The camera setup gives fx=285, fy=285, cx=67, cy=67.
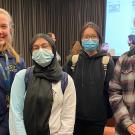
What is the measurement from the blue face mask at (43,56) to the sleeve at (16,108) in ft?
0.62

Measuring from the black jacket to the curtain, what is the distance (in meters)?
4.01

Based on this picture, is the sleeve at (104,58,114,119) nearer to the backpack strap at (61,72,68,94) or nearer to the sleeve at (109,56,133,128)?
the sleeve at (109,56,133,128)

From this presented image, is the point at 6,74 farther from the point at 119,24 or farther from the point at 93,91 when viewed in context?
the point at 119,24

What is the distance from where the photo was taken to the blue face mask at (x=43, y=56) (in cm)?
222

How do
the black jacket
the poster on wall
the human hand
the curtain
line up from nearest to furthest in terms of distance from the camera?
the human hand < the black jacket < the poster on wall < the curtain

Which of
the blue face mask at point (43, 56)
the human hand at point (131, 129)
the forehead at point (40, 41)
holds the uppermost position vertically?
the forehead at point (40, 41)

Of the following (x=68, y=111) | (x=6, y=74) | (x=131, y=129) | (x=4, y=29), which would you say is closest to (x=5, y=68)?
(x=6, y=74)

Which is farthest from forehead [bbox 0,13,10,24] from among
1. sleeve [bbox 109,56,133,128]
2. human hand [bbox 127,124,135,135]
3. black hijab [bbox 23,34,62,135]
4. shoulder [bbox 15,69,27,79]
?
human hand [bbox 127,124,135,135]

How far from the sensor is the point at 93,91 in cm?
256

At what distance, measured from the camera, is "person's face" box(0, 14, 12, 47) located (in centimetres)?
217

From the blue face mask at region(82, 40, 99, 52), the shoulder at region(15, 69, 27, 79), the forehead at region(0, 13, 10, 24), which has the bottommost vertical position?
the shoulder at region(15, 69, 27, 79)

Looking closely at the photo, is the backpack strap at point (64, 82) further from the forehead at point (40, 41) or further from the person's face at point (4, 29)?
the person's face at point (4, 29)

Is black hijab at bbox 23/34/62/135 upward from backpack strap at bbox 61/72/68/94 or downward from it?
downward

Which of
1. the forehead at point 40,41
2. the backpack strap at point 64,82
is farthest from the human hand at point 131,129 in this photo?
the forehead at point 40,41
